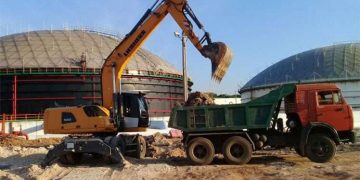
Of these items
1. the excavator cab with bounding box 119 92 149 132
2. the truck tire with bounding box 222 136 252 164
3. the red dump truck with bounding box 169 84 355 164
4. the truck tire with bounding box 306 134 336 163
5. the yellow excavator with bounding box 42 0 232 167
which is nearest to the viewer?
the truck tire with bounding box 306 134 336 163

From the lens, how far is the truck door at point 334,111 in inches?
617

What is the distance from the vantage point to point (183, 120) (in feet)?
54.9

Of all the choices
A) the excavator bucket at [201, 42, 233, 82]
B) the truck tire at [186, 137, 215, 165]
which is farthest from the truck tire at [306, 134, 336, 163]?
the excavator bucket at [201, 42, 233, 82]

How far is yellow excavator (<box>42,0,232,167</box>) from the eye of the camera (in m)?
17.3

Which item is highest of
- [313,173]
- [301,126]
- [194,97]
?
[194,97]

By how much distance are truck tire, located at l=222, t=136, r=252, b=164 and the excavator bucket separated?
2.49 meters

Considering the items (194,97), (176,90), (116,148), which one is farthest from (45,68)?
(116,148)

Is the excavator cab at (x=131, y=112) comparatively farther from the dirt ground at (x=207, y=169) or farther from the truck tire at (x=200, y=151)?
the truck tire at (x=200, y=151)

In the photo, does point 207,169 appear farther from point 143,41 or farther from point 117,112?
point 143,41

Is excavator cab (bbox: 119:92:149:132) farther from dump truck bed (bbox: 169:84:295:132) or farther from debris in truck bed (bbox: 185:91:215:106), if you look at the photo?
debris in truck bed (bbox: 185:91:215:106)

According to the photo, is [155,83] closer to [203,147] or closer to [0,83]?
[0,83]

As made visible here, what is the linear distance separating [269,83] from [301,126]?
48.3 metres

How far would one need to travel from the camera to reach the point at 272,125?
16375 mm

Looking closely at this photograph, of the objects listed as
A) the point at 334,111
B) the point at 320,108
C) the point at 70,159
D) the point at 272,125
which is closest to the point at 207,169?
the point at 272,125
